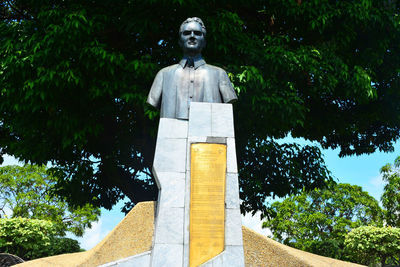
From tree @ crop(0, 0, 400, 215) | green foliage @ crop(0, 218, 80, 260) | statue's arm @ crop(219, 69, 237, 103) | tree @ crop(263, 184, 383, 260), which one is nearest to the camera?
statue's arm @ crop(219, 69, 237, 103)

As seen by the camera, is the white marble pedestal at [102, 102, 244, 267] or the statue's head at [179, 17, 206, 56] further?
the statue's head at [179, 17, 206, 56]

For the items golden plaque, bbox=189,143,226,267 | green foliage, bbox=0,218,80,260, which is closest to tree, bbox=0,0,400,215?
golden plaque, bbox=189,143,226,267

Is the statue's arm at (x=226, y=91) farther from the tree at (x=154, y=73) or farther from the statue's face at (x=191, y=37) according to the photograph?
the tree at (x=154, y=73)

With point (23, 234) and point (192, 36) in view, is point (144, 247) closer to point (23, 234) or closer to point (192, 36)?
point (192, 36)

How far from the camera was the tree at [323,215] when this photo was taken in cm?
4562

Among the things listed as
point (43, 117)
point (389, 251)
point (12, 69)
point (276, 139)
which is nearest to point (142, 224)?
point (43, 117)

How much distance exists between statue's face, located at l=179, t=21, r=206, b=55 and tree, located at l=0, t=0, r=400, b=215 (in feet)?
13.6

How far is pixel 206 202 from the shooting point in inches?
301

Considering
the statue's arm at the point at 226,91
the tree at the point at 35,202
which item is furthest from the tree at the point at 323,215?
the statue's arm at the point at 226,91

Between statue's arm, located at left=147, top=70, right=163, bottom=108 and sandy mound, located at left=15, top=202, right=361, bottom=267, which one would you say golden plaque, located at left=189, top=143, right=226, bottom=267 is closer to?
statue's arm, located at left=147, top=70, right=163, bottom=108

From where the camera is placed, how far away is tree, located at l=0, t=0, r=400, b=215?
13.3 metres

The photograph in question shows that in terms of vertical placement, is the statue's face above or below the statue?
above

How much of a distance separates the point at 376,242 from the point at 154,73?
25569 millimetres

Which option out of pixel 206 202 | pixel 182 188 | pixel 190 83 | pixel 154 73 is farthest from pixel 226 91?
pixel 154 73
